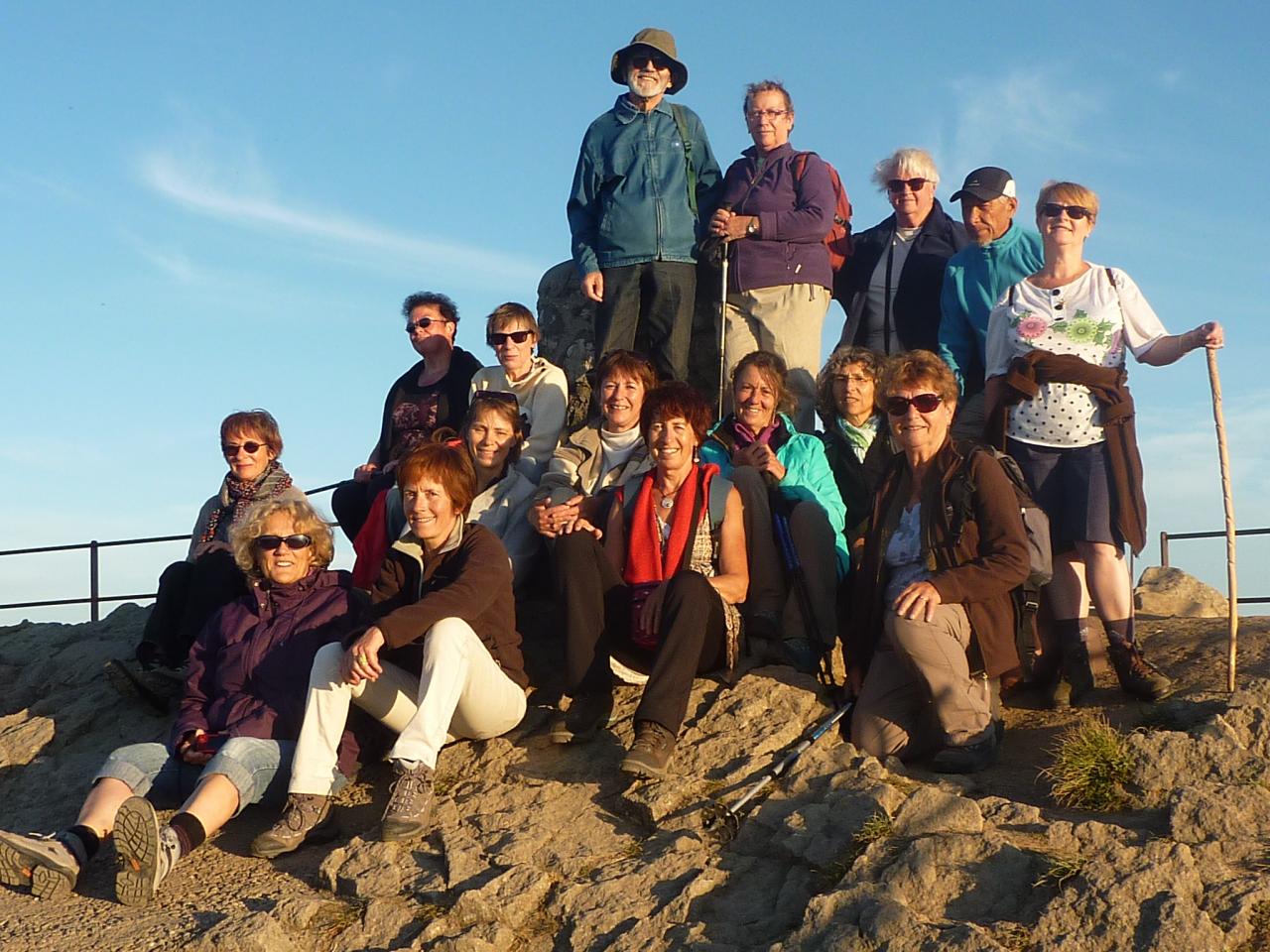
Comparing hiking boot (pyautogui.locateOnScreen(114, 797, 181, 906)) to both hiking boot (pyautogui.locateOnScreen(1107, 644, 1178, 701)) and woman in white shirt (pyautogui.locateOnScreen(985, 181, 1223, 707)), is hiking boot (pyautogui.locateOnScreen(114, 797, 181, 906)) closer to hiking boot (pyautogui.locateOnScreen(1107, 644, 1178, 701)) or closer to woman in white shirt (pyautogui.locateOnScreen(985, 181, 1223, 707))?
woman in white shirt (pyautogui.locateOnScreen(985, 181, 1223, 707))

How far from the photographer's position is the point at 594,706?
642cm

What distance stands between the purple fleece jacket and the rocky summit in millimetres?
2983

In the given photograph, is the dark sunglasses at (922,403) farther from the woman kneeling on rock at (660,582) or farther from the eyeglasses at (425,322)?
the eyeglasses at (425,322)

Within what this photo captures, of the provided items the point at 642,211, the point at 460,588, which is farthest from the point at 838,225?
the point at 460,588

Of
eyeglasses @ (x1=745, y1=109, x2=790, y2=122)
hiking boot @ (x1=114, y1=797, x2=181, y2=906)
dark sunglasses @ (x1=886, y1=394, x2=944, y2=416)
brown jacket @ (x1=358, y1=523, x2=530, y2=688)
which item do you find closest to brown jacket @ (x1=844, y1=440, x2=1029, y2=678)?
dark sunglasses @ (x1=886, y1=394, x2=944, y2=416)

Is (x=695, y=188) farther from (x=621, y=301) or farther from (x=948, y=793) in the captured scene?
(x=948, y=793)

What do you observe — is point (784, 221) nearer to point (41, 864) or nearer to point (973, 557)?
point (973, 557)

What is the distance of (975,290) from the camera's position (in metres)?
7.79

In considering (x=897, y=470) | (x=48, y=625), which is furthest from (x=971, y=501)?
(x=48, y=625)

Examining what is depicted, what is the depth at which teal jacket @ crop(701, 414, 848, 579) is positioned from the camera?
6.75 metres

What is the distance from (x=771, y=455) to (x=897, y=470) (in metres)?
0.74

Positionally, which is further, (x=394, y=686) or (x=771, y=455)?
(x=771, y=455)

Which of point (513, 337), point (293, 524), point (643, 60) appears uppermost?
point (643, 60)

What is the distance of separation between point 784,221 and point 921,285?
0.90m
